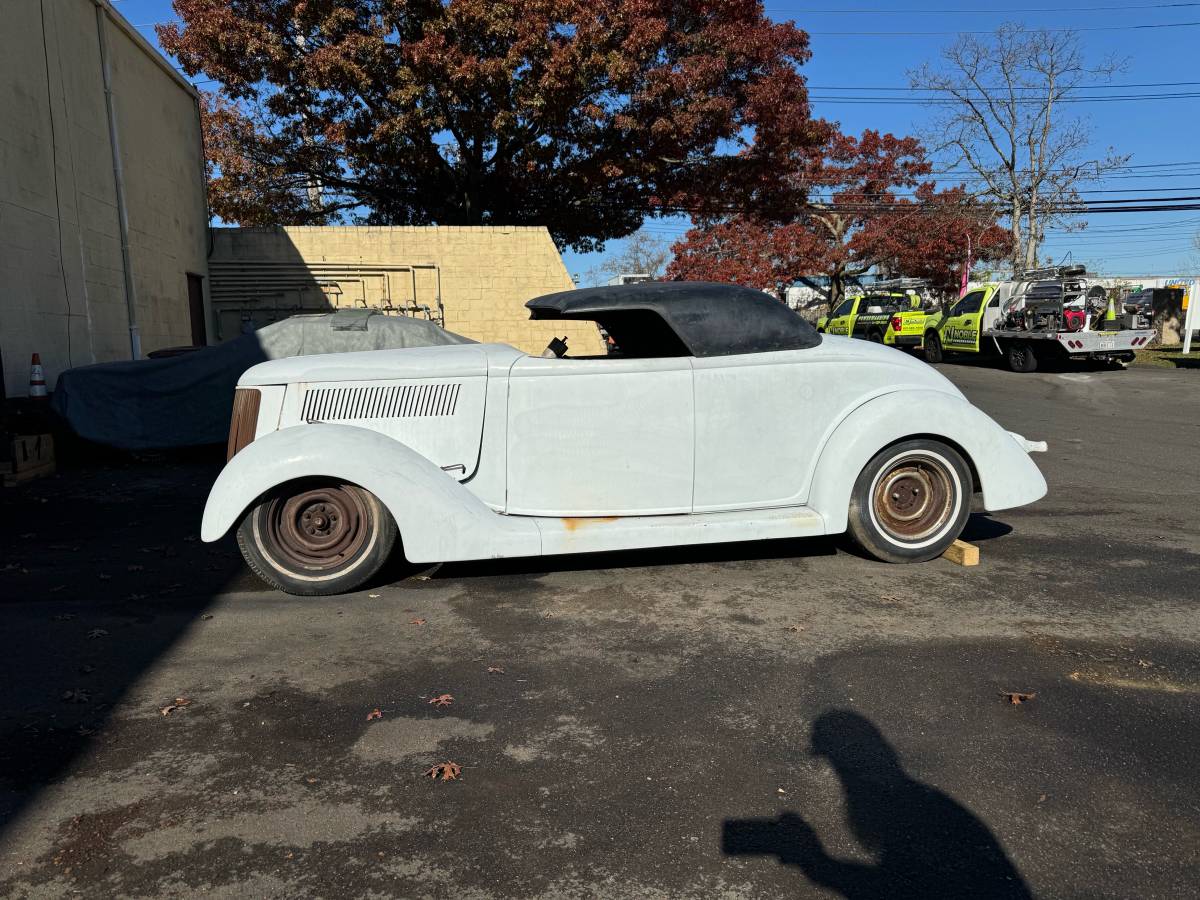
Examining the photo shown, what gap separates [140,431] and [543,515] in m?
6.37

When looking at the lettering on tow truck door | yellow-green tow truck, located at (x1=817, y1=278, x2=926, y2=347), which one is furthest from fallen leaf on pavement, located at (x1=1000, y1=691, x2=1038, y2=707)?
yellow-green tow truck, located at (x1=817, y1=278, x2=926, y2=347)

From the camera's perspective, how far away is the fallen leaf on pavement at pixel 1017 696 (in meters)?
3.07

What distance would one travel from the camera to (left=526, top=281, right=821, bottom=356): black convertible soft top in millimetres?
4539

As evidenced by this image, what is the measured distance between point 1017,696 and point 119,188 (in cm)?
1389

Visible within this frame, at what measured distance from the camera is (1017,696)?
310 centimetres

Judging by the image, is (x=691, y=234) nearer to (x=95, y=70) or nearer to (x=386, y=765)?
(x=95, y=70)

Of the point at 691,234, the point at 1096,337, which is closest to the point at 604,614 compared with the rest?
the point at 1096,337

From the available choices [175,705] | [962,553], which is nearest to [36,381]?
[175,705]

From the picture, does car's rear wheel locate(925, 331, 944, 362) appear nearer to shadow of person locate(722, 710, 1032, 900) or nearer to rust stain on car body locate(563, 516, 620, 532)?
rust stain on car body locate(563, 516, 620, 532)

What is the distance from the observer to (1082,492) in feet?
22.3

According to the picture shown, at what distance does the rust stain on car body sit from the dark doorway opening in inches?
545

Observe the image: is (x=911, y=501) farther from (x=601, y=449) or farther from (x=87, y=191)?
(x=87, y=191)

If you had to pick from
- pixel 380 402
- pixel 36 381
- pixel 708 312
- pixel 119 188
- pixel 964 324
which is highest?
pixel 119 188

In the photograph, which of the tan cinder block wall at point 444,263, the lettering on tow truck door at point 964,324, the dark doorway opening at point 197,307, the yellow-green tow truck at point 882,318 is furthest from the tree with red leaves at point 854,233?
the dark doorway opening at point 197,307
